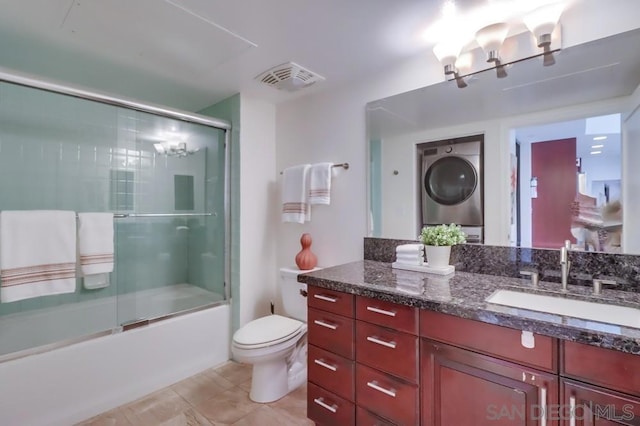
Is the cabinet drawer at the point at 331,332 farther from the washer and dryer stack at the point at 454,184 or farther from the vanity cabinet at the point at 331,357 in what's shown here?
the washer and dryer stack at the point at 454,184

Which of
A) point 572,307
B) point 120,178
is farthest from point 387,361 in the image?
point 120,178

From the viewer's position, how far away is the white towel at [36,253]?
1542mm

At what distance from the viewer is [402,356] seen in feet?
4.02

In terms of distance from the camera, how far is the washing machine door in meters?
1.67

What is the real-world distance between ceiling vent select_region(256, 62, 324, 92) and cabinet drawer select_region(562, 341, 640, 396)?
1.88m

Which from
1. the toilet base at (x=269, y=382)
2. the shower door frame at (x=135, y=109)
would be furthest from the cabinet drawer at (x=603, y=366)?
the shower door frame at (x=135, y=109)

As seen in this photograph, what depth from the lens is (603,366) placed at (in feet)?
2.79

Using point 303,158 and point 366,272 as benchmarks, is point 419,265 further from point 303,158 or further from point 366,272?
point 303,158

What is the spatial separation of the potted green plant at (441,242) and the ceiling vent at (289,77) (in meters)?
1.26

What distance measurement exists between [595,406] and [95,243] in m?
2.38

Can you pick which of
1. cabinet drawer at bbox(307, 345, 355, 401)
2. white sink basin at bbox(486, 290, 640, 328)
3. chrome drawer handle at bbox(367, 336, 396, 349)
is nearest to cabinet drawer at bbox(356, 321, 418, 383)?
chrome drawer handle at bbox(367, 336, 396, 349)

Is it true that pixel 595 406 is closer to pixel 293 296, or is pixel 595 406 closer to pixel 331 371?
pixel 331 371

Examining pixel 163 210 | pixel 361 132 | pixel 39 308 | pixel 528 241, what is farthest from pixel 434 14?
pixel 39 308

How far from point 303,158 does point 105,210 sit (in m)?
1.52
